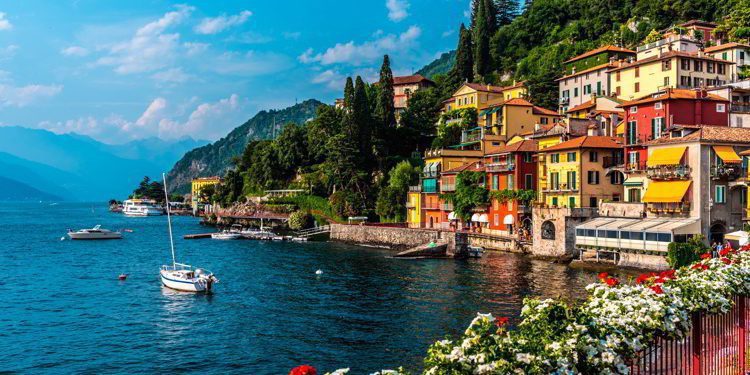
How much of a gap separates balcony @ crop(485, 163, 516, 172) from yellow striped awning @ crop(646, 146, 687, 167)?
1698 cm

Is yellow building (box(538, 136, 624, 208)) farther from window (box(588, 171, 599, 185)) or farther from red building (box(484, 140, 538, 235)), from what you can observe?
red building (box(484, 140, 538, 235))

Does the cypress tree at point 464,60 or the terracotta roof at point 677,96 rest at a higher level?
the cypress tree at point 464,60

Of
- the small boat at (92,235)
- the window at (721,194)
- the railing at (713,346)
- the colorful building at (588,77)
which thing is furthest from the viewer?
the small boat at (92,235)

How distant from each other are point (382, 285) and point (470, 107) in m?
60.7

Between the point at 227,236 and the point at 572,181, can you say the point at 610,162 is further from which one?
the point at 227,236

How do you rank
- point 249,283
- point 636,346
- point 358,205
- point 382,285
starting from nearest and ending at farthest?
point 636,346
point 382,285
point 249,283
point 358,205

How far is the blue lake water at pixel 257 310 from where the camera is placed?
1099 inches

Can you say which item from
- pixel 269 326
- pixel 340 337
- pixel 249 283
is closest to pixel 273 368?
pixel 340 337

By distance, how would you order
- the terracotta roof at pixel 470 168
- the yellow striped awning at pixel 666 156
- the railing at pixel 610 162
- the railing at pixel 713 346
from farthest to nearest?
the terracotta roof at pixel 470 168
the railing at pixel 610 162
the yellow striped awning at pixel 666 156
the railing at pixel 713 346

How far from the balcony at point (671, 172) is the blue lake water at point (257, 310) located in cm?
1028

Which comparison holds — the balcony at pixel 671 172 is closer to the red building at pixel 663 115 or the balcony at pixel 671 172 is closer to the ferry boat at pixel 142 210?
the red building at pixel 663 115

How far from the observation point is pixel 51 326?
116ft

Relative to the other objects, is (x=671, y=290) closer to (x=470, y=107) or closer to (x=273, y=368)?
(x=273, y=368)

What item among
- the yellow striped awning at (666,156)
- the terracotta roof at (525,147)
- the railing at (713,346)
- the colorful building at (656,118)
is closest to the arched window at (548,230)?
the colorful building at (656,118)
